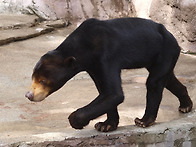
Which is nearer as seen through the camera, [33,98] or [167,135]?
[33,98]

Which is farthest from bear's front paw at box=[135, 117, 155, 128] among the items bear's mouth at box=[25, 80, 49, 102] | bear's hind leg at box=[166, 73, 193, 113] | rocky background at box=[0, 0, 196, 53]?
rocky background at box=[0, 0, 196, 53]

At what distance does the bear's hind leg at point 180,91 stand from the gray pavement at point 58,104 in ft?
0.30

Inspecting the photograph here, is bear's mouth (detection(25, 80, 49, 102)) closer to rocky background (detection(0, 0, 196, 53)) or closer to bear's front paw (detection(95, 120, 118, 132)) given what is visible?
bear's front paw (detection(95, 120, 118, 132))

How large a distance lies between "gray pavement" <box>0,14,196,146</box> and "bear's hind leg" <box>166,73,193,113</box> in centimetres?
9

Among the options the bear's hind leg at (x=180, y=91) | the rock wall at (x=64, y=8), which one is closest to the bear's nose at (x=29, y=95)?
the bear's hind leg at (x=180, y=91)

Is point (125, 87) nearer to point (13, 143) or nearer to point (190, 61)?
point (190, 61)

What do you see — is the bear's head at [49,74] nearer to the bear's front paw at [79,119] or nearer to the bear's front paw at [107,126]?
the bear's front paw at [79,119]

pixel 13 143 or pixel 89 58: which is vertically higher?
pixel 89 58

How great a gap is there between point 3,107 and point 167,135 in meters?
2.12

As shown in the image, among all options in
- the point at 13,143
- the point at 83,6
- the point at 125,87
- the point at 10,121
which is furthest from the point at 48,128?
the point at 83,6

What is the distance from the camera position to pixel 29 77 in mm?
6168

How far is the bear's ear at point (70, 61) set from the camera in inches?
125

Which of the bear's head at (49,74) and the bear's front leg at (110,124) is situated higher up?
the bear's head at (49,74)

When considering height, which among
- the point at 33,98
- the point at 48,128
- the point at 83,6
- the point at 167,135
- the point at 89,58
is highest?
the point at 89,58
